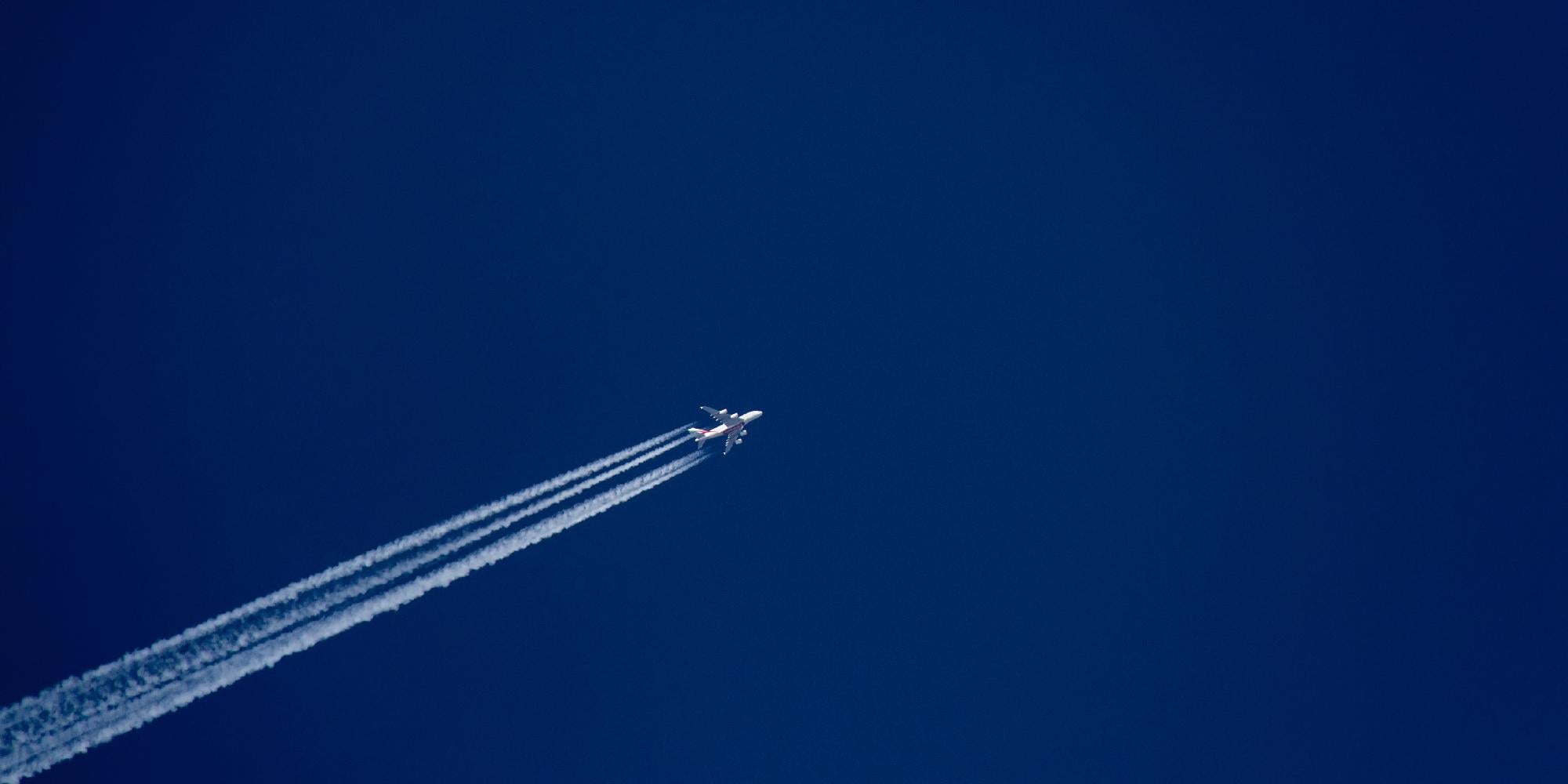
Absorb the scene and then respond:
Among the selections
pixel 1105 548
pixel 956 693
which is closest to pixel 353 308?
pixel 956 693

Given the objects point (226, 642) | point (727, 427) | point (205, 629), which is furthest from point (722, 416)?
point (205, 629)

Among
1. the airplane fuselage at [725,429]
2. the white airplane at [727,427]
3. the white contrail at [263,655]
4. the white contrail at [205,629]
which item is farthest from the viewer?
the white airplane at [727,427]

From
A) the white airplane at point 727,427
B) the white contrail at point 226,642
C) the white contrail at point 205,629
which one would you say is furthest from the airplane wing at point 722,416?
the white contrail at point 226,642

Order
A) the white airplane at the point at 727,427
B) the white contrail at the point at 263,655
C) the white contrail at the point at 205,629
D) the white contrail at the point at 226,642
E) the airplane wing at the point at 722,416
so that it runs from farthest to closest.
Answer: the airplane wing at the point at 722,416, the white airplane at the point at 727,427, the white contrail at the point at 226,642, the white contrail at the point at 205,629, the white contrail at the point at 263,655

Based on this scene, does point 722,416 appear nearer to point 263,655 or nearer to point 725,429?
point 725,429

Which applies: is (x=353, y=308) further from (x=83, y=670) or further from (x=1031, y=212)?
(x=1031, y=212)

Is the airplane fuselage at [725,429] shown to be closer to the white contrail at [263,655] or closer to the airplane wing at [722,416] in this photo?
the airplane wing at [722,416]
